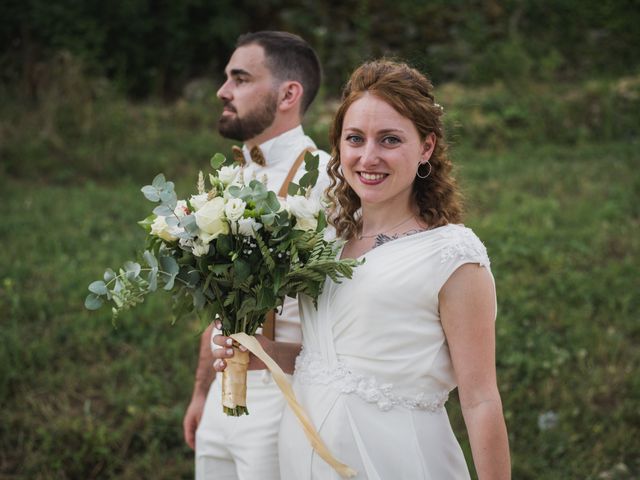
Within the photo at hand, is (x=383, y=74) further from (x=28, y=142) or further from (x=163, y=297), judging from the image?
(x=28, y=142)

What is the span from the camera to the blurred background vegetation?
446cm

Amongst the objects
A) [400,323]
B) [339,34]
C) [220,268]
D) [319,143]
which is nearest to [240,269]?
[220,268]

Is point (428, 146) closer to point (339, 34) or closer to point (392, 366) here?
point (392, 366)

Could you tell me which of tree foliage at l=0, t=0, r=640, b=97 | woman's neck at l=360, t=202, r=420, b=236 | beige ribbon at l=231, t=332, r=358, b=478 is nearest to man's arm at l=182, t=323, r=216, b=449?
beige ribbon at l=231, t=332, r=358, b=478

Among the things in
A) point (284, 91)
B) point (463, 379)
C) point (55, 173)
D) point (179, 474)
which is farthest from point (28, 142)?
point (463, 379)

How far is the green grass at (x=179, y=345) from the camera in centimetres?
430

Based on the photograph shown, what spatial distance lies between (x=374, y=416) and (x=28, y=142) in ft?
25.1

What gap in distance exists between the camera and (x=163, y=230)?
2273 millimetres

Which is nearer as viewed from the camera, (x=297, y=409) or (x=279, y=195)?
(x=297, y=409)

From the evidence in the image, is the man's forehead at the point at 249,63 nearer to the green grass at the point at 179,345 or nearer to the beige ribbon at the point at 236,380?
the beige ribbon at the point at 236,380

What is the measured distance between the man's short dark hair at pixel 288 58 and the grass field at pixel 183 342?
2.73 ft

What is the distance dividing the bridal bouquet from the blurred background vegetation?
2.88ft

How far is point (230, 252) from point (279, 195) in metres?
0.89

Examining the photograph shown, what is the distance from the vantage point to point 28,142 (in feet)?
28.5
